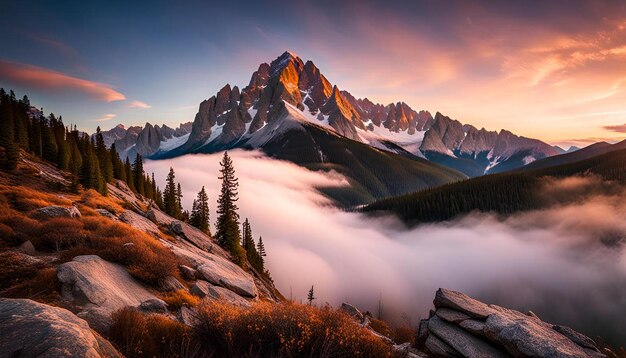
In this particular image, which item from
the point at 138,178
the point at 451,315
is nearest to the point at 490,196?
the point at 138,178

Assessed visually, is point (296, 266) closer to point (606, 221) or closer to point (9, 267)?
point (9, 267)

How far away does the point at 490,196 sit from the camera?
155875 millimetres

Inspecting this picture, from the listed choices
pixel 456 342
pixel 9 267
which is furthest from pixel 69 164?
pixel 456 342

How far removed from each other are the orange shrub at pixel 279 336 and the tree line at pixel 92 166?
125 ft

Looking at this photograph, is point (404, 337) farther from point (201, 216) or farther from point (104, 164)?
point (104, 164)

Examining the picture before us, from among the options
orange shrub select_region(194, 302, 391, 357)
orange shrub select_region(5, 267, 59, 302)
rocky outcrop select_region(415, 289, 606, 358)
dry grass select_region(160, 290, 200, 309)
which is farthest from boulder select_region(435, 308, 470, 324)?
orange shrub select_region(5, 267, 59, 302)

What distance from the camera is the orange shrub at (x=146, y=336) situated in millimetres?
6336

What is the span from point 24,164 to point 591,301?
8015 inches

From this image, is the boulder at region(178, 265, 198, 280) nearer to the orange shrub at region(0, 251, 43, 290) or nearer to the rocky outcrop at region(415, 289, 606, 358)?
the orange shrub at region(0, 251, 43, 290)

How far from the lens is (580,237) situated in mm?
168875

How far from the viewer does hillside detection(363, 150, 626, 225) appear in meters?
154

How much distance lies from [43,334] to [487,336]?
556 inches

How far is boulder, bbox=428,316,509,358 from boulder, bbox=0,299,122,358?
12.2 metres

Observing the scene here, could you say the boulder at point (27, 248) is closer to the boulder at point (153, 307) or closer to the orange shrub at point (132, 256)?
the orange shrub at point (132, 256)
